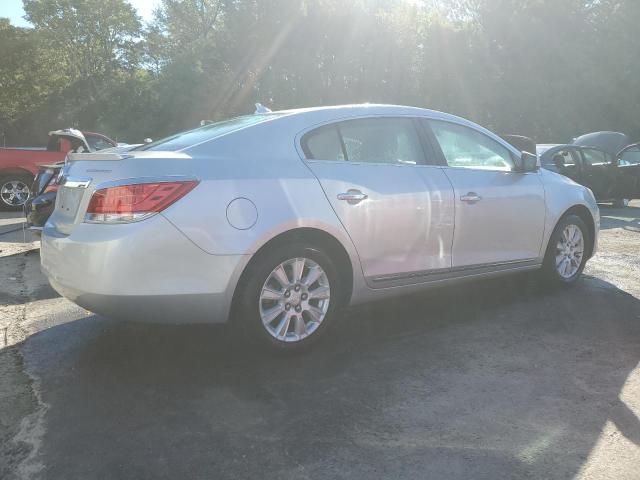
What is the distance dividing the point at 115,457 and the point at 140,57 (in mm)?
51562

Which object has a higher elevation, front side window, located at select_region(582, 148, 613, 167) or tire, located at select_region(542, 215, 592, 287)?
front side window, located at select_region(582, 148, 613, 167)

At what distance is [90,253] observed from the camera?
11.1 ft

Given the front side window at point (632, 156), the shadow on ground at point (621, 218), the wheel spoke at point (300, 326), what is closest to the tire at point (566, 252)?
the wheel spoke at point (300, 326)

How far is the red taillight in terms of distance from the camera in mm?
3322

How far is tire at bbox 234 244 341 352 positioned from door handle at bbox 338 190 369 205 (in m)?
0.37

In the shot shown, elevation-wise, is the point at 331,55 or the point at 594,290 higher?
the point at 331,55

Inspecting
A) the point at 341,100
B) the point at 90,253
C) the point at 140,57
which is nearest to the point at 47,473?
the point at 90,253

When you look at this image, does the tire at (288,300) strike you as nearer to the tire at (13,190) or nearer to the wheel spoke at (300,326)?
the wheel spoke at (300,326)

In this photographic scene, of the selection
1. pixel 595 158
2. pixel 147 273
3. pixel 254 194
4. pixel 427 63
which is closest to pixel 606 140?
pixel 595 158

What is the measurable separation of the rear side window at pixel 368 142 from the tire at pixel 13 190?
1025 cm

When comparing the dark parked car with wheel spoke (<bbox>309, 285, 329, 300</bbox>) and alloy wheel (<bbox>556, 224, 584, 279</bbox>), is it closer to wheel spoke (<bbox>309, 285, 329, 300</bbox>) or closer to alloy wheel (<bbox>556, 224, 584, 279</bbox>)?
alloy wheel (<bbox>556, 224, 584, 279</bbox>)

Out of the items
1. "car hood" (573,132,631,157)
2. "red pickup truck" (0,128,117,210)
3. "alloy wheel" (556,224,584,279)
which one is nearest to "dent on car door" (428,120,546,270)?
"alloy wheel" (556,224,584,279)

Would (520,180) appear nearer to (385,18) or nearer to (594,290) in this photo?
(594,290)

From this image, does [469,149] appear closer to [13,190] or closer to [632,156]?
[13,190]
